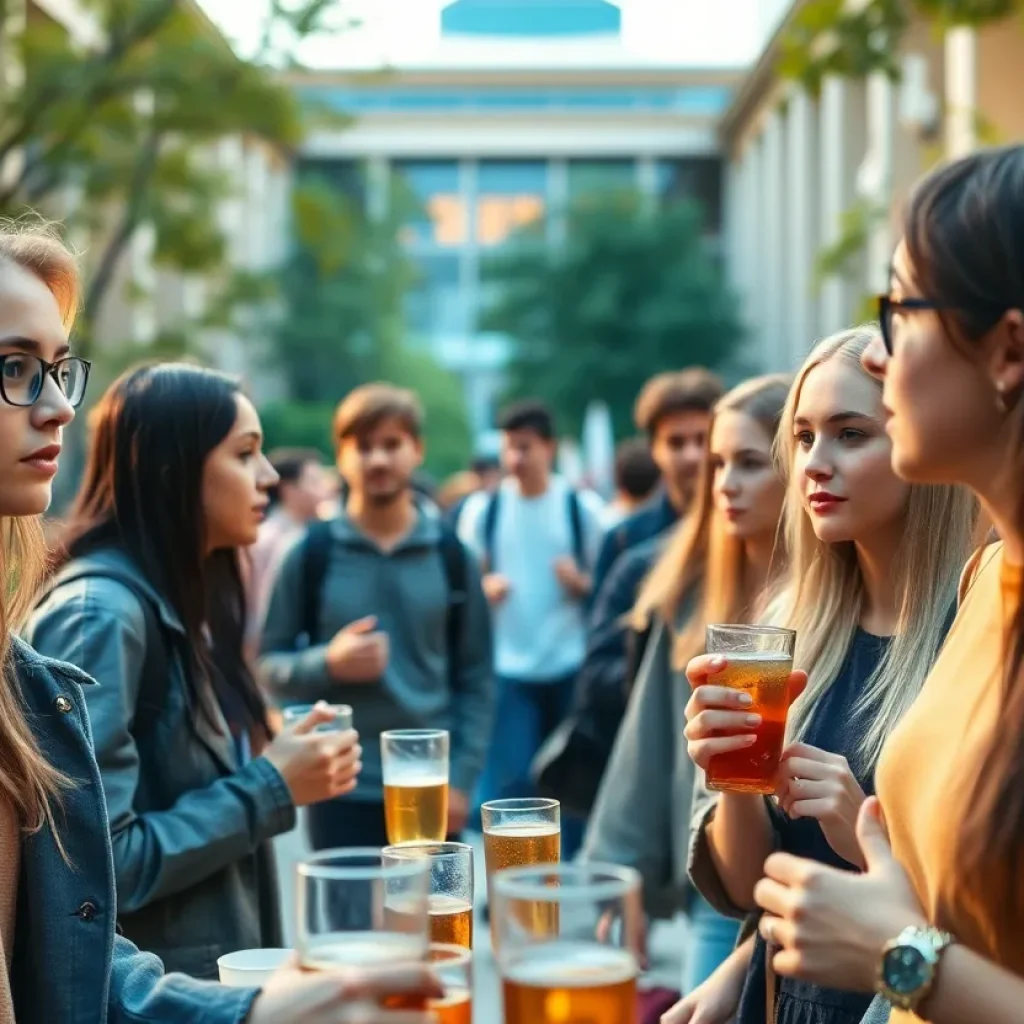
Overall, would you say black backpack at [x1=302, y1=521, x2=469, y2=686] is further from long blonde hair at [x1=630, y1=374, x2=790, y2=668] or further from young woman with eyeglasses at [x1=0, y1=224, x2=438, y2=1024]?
young woman with eyeglasses at [x1=0, y1=224, x2=438, y2=1024]

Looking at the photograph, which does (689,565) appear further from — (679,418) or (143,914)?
(143,914)

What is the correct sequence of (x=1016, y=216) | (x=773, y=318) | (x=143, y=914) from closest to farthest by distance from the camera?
(x=1016, y=216) < (x=143, y=914) < (x=773, y=318)

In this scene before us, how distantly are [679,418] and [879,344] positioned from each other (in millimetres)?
4299

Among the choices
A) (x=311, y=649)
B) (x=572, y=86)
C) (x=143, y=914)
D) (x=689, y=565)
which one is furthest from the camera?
(x=572, y=86)

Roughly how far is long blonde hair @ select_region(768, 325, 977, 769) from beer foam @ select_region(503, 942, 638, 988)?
4.09ft

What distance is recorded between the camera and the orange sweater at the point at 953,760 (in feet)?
6.42

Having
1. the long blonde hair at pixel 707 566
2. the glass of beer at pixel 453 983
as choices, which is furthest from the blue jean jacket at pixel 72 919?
the long blonde hair at pixel 707 566

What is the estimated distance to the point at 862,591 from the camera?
3.14m

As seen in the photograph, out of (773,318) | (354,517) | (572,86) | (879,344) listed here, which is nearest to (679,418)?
(354,517)

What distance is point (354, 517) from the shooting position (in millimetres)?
6273

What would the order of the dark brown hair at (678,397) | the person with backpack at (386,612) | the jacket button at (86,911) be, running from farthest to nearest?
1. the dark brown hair at (678,397)
2. the person with backpack at (386,612)
3. the jacket button at (86,911)

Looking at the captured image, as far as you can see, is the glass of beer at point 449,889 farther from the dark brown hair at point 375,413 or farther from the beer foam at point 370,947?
the dark brown hair at point 375,413

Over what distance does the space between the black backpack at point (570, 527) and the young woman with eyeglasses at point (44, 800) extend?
687cm

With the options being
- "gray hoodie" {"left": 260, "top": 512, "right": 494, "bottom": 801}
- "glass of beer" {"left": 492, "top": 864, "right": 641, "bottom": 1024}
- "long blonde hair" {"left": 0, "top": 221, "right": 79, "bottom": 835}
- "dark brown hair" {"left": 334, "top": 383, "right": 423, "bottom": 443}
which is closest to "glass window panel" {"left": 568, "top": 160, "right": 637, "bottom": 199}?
"dark brown hair" {"left": 334, "top": 383, "right": 423, "bottom": 443}
